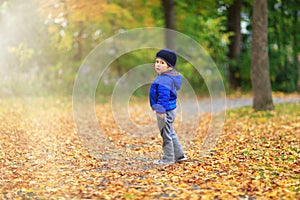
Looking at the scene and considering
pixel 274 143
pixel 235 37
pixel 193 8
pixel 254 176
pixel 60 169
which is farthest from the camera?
pixel 235 37

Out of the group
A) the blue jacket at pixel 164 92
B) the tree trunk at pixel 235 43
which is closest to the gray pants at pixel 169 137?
the blue jacket at pixel 164 92

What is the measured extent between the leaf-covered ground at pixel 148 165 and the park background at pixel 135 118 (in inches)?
0.7

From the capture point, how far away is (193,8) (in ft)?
62.1

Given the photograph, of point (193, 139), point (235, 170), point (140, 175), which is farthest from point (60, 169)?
point (193, 139)

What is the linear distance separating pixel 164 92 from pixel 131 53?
52.7 feet

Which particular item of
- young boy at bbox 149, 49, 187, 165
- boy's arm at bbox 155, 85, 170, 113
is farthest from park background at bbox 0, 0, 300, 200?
boy's arm at bbox 155, 85, 170, 113

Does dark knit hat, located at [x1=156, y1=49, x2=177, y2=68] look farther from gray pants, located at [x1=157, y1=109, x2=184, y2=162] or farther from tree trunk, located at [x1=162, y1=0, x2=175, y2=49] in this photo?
tree trunk, located at [x1=162, y1=0, x2=175, y2=49]

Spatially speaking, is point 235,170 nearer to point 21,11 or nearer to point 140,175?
point 140,175

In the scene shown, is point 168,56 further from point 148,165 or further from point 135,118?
point 135,118

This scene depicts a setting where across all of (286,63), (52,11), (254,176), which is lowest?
(254,176)

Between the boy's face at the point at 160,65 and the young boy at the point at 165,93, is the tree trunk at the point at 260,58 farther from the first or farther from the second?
the boy's face at the point at 160,65

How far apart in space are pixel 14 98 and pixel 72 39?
344cm

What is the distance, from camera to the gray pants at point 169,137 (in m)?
7.12

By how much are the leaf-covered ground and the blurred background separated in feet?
25.9
